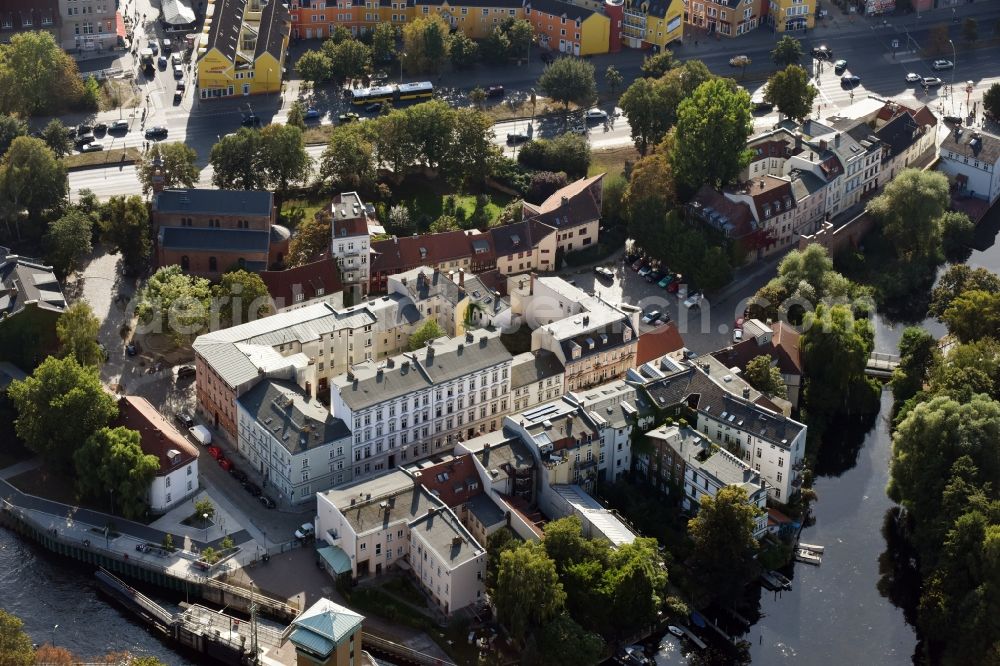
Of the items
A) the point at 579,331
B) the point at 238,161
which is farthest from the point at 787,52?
the point at 579,331

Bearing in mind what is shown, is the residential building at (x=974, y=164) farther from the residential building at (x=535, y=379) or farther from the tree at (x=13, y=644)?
the tree at (x=13, y=644)

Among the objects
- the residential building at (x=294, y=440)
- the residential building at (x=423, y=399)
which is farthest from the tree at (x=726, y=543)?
the residential building at (x=294, y=440)

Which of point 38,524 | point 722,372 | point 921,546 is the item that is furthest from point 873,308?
point 38,524

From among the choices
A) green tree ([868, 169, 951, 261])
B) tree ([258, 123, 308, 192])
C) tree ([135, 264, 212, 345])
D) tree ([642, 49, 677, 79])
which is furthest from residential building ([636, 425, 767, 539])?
tree ([642, 49, 677, 79])

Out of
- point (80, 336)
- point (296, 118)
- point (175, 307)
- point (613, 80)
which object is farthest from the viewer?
point (613, 80)

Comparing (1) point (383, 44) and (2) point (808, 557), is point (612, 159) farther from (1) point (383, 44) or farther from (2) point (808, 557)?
(2) point (808, 557)

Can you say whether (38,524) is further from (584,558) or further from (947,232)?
(947,232)
